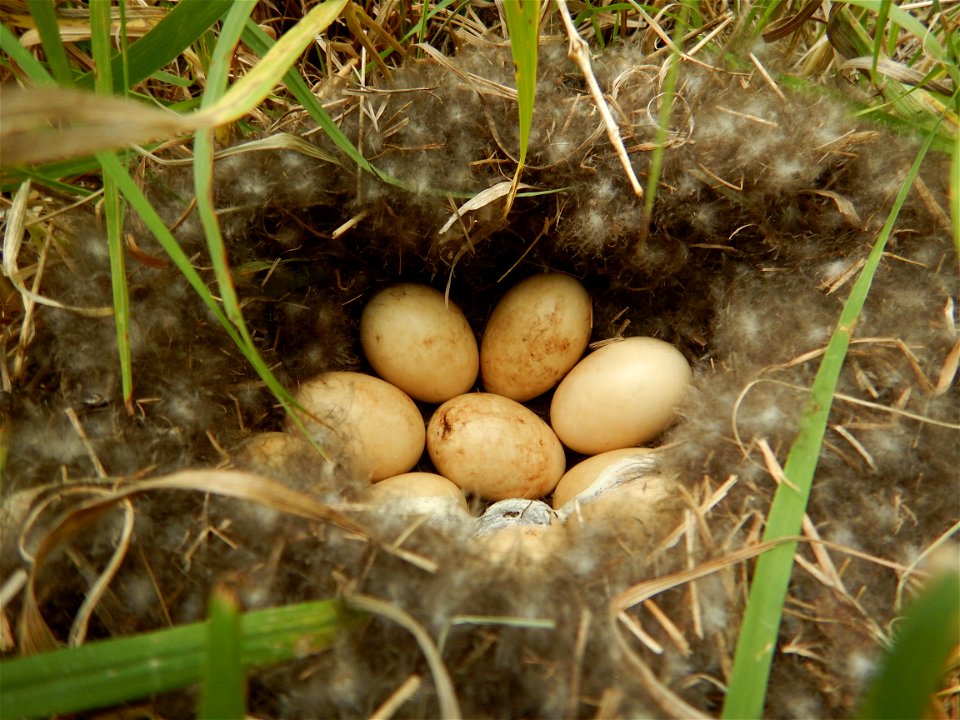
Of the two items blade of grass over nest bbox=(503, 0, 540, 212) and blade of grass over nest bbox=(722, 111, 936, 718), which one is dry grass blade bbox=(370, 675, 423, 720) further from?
blade of grass over nest bbox=(503, 0, 540, 212)

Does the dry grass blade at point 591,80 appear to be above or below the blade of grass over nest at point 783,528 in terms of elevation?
above

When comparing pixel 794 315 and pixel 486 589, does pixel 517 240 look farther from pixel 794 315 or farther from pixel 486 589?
pixel 486 589

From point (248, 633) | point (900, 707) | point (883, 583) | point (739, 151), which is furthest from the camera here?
point (739, 151)

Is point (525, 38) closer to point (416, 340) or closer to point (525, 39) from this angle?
point (525, 39)

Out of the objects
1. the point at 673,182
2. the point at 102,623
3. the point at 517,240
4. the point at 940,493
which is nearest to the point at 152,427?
the point at 102,623

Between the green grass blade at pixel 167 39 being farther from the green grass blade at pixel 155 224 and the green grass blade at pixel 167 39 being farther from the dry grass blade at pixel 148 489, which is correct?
the dry grass blade at pixel 148 489

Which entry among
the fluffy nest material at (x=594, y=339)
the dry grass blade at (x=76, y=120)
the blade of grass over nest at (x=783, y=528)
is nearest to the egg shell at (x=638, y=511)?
the fluffy nest material at (x=594, y=339)

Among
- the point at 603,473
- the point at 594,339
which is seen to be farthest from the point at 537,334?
the point at 603,473
